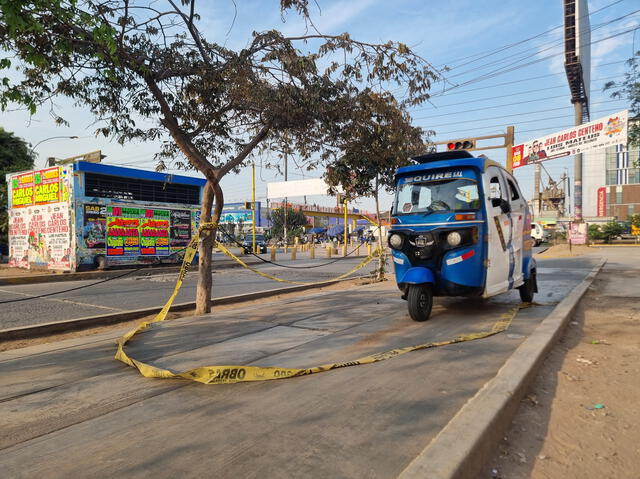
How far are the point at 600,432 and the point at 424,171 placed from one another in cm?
479

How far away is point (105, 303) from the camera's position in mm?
9773

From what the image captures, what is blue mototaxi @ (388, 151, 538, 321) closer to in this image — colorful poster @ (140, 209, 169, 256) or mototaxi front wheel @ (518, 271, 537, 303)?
mototaxi front wheel @ (518, 271, 537, 303)

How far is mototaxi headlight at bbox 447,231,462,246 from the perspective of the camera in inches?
247

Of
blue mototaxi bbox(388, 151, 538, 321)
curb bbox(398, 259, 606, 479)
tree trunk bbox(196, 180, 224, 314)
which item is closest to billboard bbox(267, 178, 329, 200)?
tree trunk bbox(196, 180, 224, 314)

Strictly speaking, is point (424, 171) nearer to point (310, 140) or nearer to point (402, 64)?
point (402, 64)

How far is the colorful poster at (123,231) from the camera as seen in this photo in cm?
1894

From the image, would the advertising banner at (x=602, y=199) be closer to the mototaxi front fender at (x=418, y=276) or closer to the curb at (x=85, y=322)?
the curb at (x=85, y=322)

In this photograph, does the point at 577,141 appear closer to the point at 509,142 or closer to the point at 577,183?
the point at 577,183

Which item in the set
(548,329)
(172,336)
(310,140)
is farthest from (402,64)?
(172,336)

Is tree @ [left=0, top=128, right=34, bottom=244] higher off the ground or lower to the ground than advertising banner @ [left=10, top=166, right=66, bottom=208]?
higher

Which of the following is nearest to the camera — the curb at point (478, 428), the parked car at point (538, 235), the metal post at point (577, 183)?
the curb at point (478, 428)

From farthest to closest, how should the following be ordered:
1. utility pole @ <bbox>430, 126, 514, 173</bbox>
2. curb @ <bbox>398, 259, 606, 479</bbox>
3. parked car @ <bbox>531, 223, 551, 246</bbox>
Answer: parked car @ <bbox>531, 223, 551, 246</bbox>
utility pole @ <bbox>430, 126, 514, 173</bbox>
curb @ <bbox>398, 259, 606, 479</bbox>

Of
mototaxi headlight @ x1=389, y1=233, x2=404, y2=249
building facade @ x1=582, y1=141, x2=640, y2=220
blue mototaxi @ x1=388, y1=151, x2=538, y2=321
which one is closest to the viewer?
blue mototaxi @ x1=388, y1=151, x2=538, y2=321

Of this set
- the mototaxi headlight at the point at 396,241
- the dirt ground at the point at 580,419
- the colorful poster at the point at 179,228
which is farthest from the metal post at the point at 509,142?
the colorful poster at the point at 179,228
